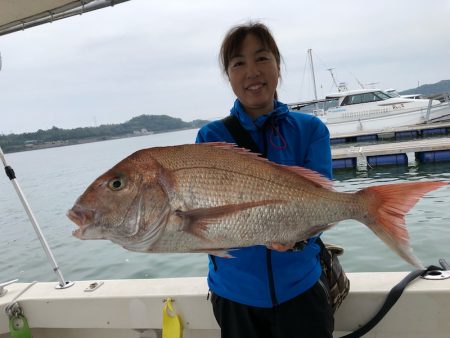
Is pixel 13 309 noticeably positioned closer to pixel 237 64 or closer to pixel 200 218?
pixel 200 218

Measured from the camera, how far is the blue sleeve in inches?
75.7

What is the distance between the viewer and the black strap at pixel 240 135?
1984 millimetres

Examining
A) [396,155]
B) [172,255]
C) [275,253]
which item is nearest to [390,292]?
[275,253]

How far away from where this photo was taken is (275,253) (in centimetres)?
182

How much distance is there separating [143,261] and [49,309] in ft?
15.9

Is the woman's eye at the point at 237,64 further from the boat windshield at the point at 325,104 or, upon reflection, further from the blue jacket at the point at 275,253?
the boat windshield at the point at 325,104

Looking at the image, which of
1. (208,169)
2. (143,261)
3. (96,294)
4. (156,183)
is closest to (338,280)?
(208,169)

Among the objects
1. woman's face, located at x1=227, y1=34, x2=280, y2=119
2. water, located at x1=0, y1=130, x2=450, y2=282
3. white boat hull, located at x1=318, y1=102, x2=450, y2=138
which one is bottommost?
water, located at x1=0, y1=130, x2=450, y2=282

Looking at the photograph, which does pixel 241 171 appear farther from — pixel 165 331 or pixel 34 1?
pixel 34 1

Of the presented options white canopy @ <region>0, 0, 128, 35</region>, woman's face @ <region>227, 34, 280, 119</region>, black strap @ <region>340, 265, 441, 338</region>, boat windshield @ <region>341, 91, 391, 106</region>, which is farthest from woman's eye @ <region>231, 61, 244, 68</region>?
boat windshield @ <region>341, 91, 391, 106</region>

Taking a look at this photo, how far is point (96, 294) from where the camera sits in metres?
2.74

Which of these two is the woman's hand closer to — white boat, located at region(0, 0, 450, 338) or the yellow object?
white boat, located at region(0, 0, 450, 338)

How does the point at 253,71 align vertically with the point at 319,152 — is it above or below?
above

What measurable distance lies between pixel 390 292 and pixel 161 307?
1.51m
